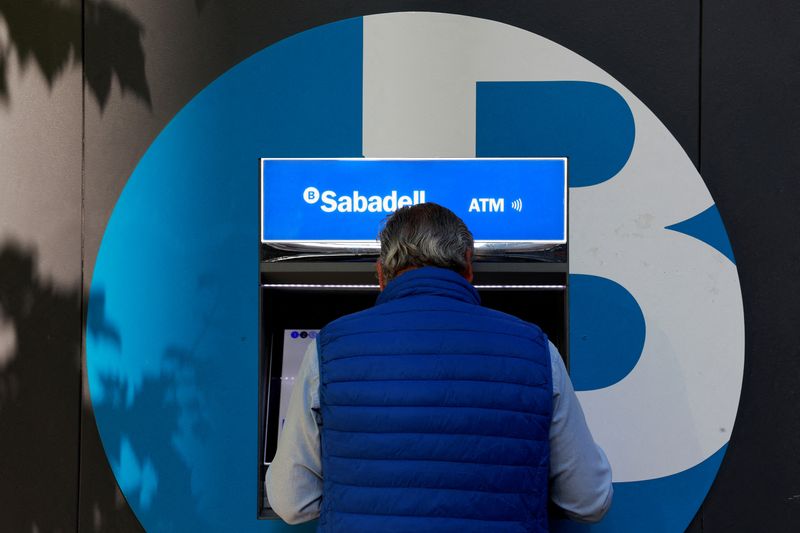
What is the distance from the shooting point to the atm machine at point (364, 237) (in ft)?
9.03

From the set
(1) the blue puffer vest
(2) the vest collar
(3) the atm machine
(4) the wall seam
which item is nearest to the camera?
(1) the blue puffer vest

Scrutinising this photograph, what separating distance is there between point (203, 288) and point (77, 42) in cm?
104

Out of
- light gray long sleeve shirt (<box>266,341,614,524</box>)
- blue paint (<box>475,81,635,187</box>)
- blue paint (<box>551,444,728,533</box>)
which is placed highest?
blue paint (<box>475,81,635,187</box>)

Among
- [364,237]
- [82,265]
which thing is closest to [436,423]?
[364,237]

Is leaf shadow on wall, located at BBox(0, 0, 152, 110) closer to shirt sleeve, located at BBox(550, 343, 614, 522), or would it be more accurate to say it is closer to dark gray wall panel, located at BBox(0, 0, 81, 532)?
dark gray wall panel, located at BBox(0, 0, 81, 532)

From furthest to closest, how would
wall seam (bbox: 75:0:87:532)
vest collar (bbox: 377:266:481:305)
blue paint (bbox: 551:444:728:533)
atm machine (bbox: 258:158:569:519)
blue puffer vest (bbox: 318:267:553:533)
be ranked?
wall seam (bbox: 75:0:87:532) → blue paint (bbox: 551:444:728:533) → atm machine (bbox: 258:158:569:519) → vest collar (bbox: 377:266:481:305) → blue puffer vest (bbox: 318:267:553:533)

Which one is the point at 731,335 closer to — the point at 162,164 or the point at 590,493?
the point at 590,493

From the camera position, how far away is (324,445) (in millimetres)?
1864

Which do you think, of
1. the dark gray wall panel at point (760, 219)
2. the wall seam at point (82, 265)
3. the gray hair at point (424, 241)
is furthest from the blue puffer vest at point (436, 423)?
the wall seam at point (82, 265)

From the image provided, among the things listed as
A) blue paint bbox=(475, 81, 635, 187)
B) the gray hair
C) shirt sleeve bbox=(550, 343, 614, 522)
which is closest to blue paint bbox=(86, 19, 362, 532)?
blue paint bbox=(475, 81, 635, 187)

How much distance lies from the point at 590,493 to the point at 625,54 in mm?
1749

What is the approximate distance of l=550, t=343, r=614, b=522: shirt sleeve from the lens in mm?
1854

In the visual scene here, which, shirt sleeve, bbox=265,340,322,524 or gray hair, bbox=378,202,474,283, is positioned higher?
gray hair, bbox=378,202,474,283

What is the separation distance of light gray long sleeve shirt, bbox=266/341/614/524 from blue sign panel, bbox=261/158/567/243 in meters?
0.95
